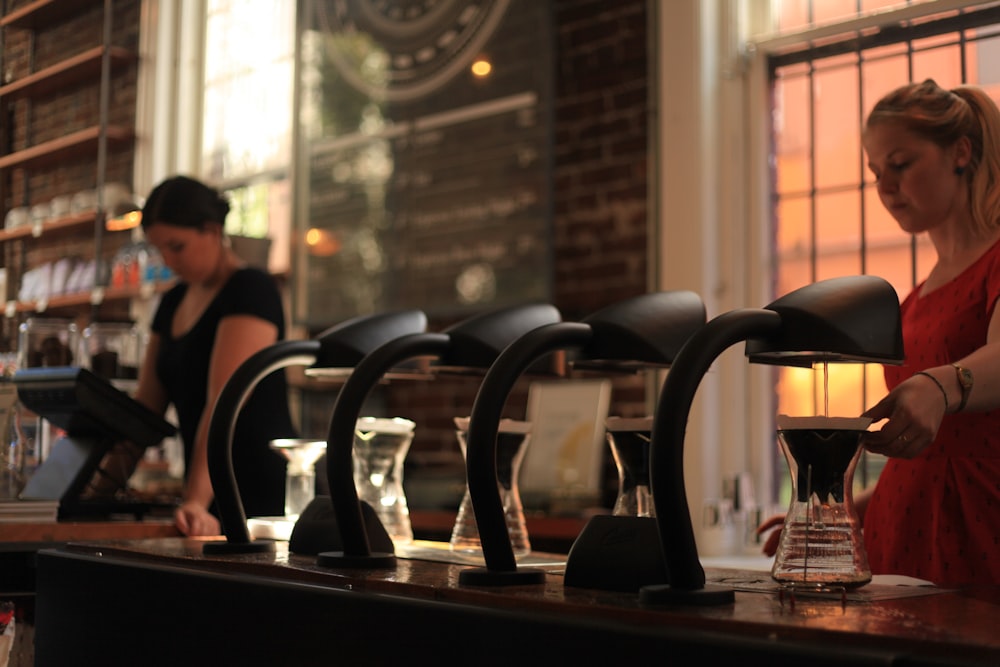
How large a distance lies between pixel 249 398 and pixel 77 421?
1.55ft

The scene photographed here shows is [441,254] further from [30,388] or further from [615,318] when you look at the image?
[615,318]

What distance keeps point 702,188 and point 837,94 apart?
483 millimetres

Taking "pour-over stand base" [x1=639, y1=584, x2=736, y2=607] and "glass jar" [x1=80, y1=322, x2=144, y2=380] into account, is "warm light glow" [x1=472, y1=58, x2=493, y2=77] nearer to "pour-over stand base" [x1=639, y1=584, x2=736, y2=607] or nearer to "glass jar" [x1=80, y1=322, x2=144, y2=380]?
"glass jar" [x1=80, y1=322, x2=144, y2=380]

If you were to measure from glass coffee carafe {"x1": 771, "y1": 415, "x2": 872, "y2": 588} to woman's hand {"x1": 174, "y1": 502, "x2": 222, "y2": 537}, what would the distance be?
4.80 ft

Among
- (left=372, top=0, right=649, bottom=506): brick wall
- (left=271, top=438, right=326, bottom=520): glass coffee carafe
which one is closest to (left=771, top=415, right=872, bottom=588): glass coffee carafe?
(left=271, top=438, right=326, bottom=520): glass coffee carafe

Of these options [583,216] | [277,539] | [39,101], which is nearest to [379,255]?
[583,216]

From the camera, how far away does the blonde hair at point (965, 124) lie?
2002 millimetres

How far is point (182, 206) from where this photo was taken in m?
3.13

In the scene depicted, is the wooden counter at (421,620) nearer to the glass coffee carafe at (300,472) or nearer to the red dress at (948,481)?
the glass coffee carafe at (300,472)

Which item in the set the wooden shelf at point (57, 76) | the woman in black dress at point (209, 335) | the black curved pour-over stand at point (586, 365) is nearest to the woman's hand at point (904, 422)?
the black curved pour-over stand at point (586, 365)

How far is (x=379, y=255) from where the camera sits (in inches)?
195

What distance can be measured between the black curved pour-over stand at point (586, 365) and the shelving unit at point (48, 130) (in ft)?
7.01

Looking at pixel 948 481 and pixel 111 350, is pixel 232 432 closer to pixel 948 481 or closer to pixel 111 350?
pixel 948 481

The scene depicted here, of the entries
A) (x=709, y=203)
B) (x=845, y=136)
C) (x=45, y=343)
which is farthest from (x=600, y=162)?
(x=45, y=343)
